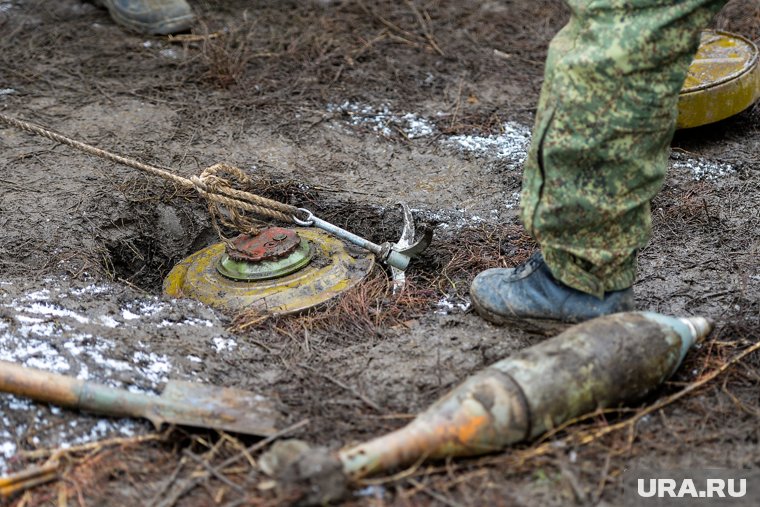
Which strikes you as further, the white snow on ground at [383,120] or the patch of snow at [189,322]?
the white snow on ground at [383,120]

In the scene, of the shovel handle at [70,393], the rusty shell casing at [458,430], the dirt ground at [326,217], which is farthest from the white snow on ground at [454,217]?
the shovel handle at [70,393]

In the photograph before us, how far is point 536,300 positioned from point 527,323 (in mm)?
101

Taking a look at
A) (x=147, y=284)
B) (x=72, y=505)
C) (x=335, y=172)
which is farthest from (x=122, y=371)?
(x=335, y=172)

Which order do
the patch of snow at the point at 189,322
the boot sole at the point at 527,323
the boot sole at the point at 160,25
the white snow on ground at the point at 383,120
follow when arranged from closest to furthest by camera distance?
the boot sole at the point at 527,323
the patch of snow at the point at 189,322
the white snow on ground at the point at 383,120
the boot sole at the point at 160,25

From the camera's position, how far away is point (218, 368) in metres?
2.88

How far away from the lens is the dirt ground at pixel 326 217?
7.76 feet

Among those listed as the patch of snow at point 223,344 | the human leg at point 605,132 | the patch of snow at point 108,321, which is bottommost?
the patch of snow at point 223,344

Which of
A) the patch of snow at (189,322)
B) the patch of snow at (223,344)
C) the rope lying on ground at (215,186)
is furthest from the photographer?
the rope lying on ground at (215,186)

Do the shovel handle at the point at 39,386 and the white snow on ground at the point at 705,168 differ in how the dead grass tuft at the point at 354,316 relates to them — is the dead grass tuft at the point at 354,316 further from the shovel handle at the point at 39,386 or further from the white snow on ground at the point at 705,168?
the white snow on ground at the point at 705,168

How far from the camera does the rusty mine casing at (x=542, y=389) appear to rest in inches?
88.2

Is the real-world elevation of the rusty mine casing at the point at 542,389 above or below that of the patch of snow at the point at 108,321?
above

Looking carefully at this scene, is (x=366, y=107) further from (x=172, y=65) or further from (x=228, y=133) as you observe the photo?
(x=172, y=65)

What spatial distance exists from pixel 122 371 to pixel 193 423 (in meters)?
0.44

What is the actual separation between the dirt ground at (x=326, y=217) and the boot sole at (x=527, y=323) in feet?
0.18
